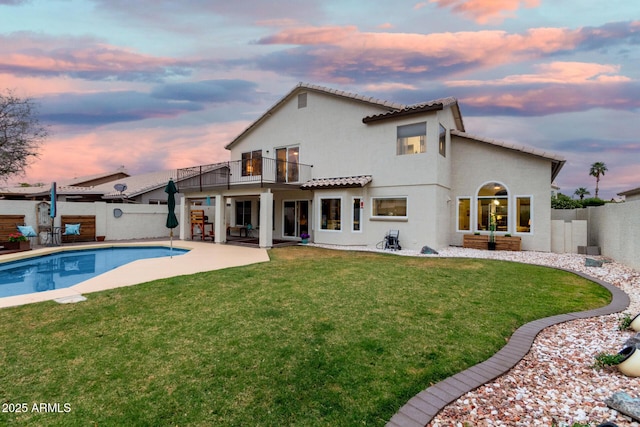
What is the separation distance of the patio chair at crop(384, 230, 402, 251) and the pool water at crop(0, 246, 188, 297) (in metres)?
10.7

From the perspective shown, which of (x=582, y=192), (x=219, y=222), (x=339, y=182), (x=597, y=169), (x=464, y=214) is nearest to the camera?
(x=339, y=182)

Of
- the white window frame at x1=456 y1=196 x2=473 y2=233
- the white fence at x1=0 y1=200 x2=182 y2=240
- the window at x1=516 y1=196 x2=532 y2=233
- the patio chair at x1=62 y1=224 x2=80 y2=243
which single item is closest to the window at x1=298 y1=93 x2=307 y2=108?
the white window frame at x1=456 y1=196 x2=473 y2=233

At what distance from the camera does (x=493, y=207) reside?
1500 centimetres

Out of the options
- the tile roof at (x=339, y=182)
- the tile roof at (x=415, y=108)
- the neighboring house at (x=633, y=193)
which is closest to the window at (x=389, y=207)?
the tile roof at (x=339, y=182)

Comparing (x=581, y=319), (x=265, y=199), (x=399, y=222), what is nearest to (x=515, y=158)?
(x=399, y=222)

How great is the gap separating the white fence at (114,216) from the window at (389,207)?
1454 centimetres

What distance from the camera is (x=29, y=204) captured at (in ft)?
49.8

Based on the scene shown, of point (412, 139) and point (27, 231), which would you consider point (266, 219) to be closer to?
point (412, 139)

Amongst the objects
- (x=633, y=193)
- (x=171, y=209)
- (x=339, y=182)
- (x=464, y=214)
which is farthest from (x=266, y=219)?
(x=633, y=193)

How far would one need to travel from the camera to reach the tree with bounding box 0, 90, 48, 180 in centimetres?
1802

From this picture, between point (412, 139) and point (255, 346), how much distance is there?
13071 mm

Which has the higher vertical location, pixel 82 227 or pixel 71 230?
pixel 82 227

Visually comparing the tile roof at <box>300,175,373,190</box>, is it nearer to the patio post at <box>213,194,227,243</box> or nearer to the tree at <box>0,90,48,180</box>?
the patio post at <box>213,194,227,243</box>

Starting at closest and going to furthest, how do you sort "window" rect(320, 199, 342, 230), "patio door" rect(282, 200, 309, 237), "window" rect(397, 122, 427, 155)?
"window" rect(397, 122, 427, 155), "window" rect(320, 199, 342, 230), "patio door" rect(282, 200, 309, 237)
